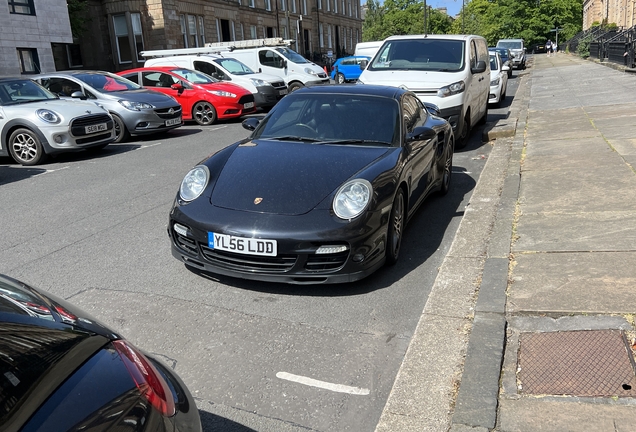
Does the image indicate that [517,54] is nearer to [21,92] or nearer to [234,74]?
[234,74]

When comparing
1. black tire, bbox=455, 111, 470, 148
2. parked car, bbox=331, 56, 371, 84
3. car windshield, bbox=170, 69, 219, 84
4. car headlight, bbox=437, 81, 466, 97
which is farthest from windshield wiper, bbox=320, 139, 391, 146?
parked car, bbox=331, 56, 371, 84

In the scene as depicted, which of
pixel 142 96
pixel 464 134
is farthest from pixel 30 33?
pixel 464 134

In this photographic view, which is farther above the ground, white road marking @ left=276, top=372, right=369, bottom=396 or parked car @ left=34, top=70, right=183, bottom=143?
parked car @ left=34, top=70, right=183, bottom=143

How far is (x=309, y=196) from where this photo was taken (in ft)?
15.0

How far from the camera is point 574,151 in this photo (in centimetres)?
909

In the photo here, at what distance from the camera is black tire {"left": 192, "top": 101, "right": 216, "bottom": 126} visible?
54.2 ft

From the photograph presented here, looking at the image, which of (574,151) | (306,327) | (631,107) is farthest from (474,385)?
(631,107)

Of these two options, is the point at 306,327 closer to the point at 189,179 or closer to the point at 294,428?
the point at 294,428

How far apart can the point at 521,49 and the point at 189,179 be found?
39.1 m

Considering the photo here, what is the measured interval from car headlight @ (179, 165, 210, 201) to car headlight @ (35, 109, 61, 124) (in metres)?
7.03

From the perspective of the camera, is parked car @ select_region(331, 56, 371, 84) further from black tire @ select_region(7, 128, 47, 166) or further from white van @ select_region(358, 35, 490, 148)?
black tire @ select_region(7, 128, 47, 166)

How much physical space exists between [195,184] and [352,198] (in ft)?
4.36

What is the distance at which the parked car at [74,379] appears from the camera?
1568 mm

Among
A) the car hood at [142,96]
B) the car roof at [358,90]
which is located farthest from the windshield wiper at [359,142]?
the car hood at [142,96]
